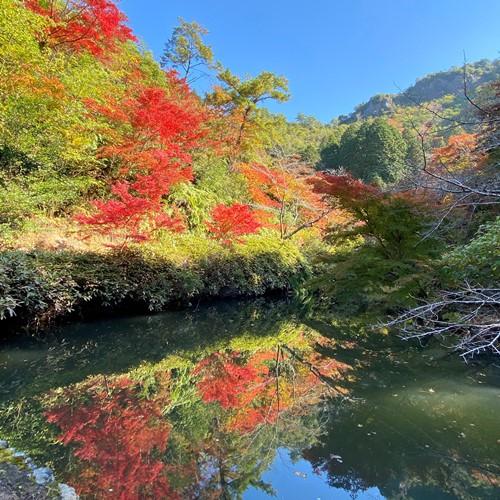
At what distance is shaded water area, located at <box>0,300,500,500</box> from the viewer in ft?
7.94

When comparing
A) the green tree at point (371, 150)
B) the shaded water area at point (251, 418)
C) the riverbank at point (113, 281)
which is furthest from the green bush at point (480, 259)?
the green tree at point (371, 150)

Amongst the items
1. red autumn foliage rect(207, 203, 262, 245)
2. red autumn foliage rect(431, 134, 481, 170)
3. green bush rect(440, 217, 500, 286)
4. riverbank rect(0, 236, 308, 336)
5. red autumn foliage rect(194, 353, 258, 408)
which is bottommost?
red autumn foliage rect(194, 353, 258, 408)

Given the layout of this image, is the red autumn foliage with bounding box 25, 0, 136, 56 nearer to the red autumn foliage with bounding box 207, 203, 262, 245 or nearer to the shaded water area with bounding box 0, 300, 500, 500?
the red autumn foliage with bounding box 207, 203, 262, 245

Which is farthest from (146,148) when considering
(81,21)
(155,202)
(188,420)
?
(188,420)

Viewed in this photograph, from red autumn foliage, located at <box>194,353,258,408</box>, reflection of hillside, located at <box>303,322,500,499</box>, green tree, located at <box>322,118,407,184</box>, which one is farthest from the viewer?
green tree, located at <box>322,118,407,184</box>

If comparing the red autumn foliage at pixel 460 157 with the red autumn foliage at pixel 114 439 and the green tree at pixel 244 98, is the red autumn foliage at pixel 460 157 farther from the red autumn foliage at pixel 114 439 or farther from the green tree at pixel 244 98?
the green tree at pixel 244 98

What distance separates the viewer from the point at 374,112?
155ft

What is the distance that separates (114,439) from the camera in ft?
9.21

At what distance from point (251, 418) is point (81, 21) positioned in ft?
31.2

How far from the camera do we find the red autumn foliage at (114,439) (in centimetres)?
222

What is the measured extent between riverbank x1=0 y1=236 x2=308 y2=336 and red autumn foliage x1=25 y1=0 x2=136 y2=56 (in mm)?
5120

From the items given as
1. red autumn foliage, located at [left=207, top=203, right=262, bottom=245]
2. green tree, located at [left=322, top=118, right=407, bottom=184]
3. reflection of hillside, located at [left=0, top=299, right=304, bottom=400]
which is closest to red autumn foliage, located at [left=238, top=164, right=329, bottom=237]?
red autumn foliage, located at [left=207, top=203, right=262, bottom=245]

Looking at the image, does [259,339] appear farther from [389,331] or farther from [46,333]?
[46,333]

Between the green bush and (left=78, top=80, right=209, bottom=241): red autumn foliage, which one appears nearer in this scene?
the green bush
